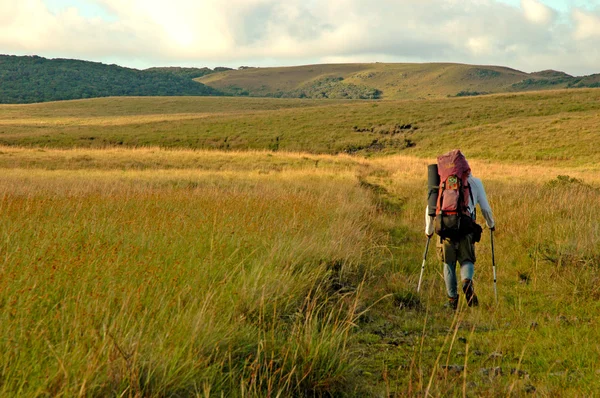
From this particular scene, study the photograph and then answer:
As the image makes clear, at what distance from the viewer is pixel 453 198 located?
24.4 feet

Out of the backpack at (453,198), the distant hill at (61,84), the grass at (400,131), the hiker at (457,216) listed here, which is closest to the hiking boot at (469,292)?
the hiker at (457,216)

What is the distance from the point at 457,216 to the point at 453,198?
0.23m

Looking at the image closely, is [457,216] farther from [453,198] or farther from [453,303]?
[453,303]

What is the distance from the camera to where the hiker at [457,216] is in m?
7.43

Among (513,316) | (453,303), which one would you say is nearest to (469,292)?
(453,303)

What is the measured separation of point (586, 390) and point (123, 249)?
4822 mm

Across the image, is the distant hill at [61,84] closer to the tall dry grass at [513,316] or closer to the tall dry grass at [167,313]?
the tall dry grass at [513,316]

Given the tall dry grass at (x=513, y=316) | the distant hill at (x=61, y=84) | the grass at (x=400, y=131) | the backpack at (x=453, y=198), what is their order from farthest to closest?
the distant hill at (x=61, y=84) → the grass at (x=400, y=131) → the backpack at (x=453, y=198) → the tall dry grass at (x=513, y=316)

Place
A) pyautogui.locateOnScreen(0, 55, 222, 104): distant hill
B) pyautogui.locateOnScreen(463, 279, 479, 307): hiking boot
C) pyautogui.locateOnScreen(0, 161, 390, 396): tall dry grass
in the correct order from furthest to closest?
pyautogui.locateOnScreen(0, 55, 222, 104): distant hill
pyautogui.locateOnScreen(463, 279, 479, 307): hiking boot
pyautogui.locateOnScreen(0, 161, 390, 396): tall dry grass

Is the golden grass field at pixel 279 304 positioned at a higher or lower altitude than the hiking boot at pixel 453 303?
higher

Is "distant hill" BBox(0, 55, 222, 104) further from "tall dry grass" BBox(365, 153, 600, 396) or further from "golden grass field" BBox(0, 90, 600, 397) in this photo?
"tall dry grass" BBox(365, 153, 600, 396)

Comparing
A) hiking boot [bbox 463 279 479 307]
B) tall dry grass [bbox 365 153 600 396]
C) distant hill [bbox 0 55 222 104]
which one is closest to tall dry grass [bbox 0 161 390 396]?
tall dry grass [bbox 365 153 600 396]

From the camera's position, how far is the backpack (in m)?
7.42

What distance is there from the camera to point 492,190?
20.0 m
